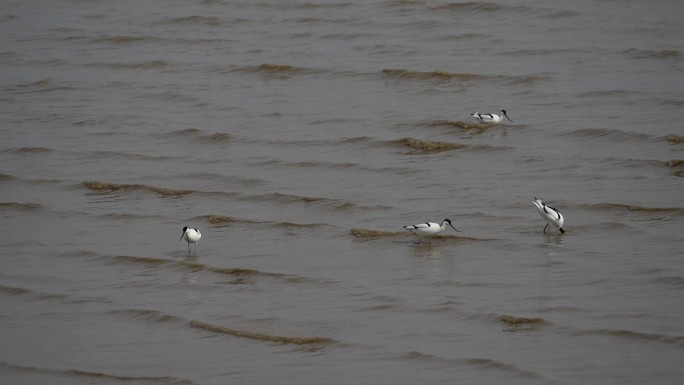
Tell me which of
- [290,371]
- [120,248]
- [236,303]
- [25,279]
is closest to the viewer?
[290,371]

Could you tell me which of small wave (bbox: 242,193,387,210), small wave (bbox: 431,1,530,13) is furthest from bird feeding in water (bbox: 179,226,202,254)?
small wave (bbox: 431,1,530,13)

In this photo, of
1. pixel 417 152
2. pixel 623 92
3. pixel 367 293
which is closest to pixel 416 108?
pixel 417 152

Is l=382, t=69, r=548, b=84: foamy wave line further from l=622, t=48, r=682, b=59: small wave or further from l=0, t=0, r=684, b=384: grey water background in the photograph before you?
l=622, t=48, r=682, b=59: small wave

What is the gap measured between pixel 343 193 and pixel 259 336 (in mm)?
4662

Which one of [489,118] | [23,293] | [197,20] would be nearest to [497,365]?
[23,293]

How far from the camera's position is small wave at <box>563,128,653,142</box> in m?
15.8

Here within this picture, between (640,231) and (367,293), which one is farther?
(640,231)

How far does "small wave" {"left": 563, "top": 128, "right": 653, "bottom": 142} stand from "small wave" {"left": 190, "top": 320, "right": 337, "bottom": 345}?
7256 millimetres

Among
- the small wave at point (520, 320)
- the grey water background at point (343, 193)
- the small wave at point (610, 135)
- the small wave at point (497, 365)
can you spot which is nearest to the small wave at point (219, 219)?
the grey water background at point (343, 193)

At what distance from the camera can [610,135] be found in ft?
52.6

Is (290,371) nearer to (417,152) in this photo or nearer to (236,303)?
(236,303)

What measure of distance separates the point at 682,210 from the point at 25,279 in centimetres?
778

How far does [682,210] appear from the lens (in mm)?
13164

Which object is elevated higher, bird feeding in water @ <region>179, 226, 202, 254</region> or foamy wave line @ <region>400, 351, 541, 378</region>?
bird feeding in water @ <region>179, 226, 202, 254</region>
